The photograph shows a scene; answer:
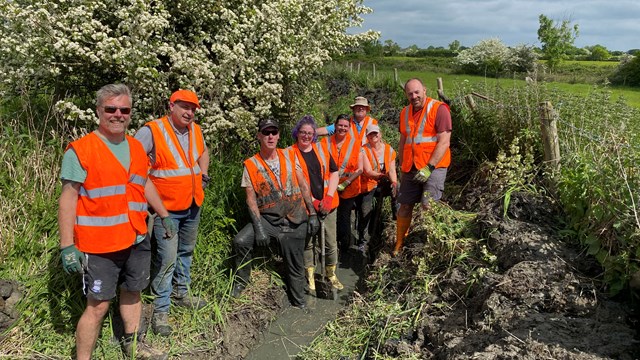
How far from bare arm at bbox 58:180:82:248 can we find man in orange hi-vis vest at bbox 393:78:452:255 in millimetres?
3414

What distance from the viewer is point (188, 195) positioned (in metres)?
3.98

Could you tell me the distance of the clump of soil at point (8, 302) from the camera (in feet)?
11.1

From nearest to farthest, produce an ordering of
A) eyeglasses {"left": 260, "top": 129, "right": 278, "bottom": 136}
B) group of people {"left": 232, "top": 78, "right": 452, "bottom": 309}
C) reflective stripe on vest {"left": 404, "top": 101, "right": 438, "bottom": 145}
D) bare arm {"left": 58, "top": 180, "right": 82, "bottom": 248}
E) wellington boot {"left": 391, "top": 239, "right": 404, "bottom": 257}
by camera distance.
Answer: bare arm {"left": 58, "top": 180, "right": 82, "bottom": 248}, eyeglasses {"left": 260, "top": 129, "right": 278, "bottom": 136}, group of people {"left": 232, "top": 78, "right": 452, "bottom": 309}, reflective stripe on vest {"left": 404, "top": 101, "right": 438, "bottom": 145}, wellington boot {"left": 391, "top": 239, "right": 404, "bottom": 257}

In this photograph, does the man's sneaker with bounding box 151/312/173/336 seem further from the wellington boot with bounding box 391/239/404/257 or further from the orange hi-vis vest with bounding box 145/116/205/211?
the wellington boot with bounding box 391/239/404/257

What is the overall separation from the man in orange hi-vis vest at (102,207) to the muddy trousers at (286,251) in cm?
141

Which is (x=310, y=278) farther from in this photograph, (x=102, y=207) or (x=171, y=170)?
(x=102, y=207)

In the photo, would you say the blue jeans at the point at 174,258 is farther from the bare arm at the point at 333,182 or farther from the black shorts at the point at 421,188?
the black shorts at the point at 421,188

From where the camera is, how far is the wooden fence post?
4.88 metres

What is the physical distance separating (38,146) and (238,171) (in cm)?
224

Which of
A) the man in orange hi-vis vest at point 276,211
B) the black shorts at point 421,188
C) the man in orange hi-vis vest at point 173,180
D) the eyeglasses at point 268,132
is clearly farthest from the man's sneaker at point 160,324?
the black shorts at point 421,188

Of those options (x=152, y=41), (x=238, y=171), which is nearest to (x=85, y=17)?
(x=152, y=41)

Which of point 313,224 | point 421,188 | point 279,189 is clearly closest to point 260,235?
point 279,189

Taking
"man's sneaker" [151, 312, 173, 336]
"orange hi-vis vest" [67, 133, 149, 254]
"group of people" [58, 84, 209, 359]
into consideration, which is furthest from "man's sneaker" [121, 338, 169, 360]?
"orange hi-vis vest" [67, 133, 149, 254]

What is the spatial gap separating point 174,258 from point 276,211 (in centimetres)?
120
